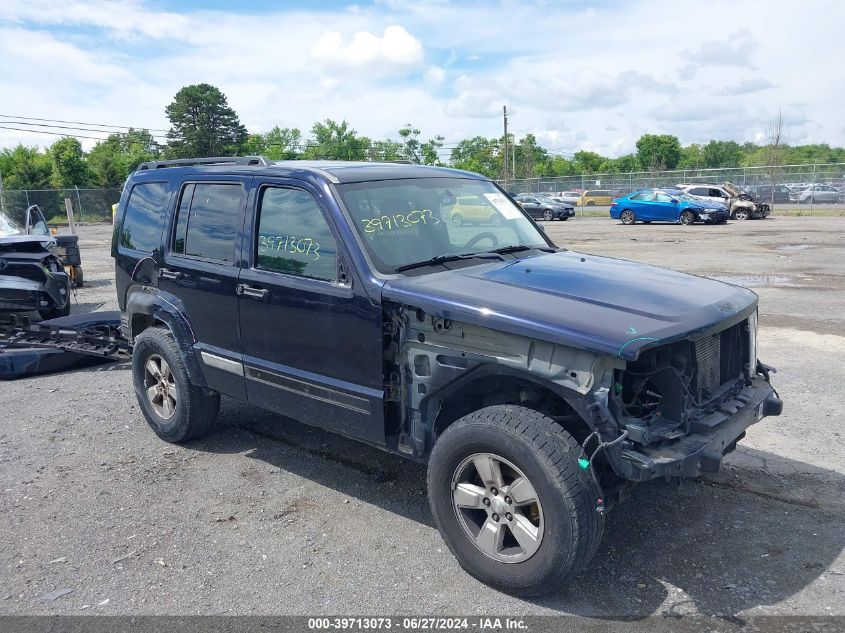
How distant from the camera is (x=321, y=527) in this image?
420cm

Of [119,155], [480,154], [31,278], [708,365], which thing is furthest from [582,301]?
[480,154]

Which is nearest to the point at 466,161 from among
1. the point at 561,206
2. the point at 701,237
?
the point at 561,206

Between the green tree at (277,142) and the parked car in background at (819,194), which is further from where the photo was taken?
the green tree at (277,142)

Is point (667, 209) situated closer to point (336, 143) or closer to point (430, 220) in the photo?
point (430, 220)

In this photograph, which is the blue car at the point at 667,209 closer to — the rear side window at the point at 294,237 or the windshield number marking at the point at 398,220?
the windshield number marking at the point at 398,220

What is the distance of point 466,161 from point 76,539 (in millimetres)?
81000

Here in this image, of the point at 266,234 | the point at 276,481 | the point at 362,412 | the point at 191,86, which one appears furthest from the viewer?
the point at 191,86

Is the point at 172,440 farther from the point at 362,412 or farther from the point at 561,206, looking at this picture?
the point at 561,206

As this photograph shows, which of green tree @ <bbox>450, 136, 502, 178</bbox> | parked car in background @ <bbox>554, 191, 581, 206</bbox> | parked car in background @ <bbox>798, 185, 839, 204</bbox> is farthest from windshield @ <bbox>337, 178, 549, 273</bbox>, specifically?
green tree @ <bbox>450, 136, 502, 178</bbox>

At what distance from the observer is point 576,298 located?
3.56 meters

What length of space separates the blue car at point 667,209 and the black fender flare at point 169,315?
27761 mm

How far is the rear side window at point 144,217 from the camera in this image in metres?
5.45

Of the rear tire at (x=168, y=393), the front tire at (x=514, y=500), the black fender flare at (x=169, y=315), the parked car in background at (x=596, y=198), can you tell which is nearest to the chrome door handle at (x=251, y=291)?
the black fender flare at (x=169, y=315)

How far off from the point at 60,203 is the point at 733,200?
3556 centimetres
